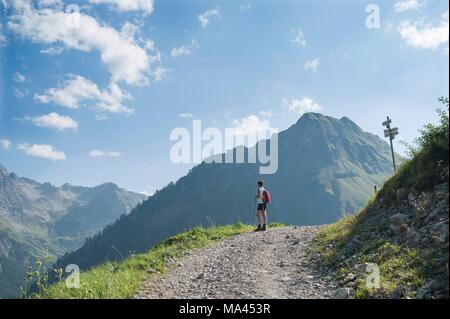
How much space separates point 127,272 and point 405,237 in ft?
31.0

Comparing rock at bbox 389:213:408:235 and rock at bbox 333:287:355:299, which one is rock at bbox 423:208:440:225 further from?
rock at bbox 333:287:355:299

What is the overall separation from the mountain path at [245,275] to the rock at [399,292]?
1.80m

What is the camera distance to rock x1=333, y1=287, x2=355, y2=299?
10.1 m

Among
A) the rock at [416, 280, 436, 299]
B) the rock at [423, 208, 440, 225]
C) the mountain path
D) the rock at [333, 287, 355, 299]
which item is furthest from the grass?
the rock at [423, 208, 440, 225]

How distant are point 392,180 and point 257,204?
924 centimetres

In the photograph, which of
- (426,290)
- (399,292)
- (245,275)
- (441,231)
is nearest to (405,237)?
(441,231)

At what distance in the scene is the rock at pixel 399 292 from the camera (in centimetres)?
924

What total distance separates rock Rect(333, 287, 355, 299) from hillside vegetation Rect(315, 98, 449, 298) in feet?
0.11

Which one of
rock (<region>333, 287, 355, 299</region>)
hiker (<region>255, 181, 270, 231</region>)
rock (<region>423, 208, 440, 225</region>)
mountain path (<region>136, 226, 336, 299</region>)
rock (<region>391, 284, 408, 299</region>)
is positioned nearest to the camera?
rock (<region>391, 284, 408, 299</region>)

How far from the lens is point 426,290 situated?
8.77 meters

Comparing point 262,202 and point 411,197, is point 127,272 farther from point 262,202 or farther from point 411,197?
point 262,202
